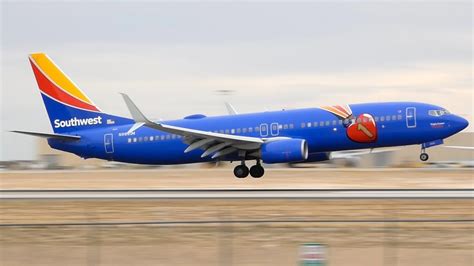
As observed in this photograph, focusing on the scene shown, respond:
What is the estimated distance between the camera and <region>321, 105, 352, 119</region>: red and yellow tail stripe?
144 ft

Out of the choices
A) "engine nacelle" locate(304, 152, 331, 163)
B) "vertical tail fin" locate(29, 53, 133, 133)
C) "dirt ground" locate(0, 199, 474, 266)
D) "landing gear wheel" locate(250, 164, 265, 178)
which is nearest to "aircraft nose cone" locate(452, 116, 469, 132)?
"engine nacelle" locate(304, 152, 331, 163)

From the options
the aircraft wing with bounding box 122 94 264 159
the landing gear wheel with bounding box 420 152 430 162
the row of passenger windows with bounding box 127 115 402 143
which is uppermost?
the row of passenger windows with bounding box 127 115 402 143

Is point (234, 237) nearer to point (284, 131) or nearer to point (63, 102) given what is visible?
point (284, 131)

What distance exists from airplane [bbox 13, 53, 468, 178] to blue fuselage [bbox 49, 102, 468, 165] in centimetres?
5

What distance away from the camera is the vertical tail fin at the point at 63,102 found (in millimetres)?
49500

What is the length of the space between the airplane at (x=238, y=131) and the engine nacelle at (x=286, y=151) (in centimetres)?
5

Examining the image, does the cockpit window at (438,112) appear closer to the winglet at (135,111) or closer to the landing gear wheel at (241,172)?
the landing gear wheel at (241,172)

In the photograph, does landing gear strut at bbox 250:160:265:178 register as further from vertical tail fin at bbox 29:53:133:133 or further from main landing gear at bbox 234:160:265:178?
vertical tail fin at bbox 29:53:133:133

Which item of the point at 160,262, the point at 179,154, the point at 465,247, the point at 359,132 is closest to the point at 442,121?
the point at 359,132

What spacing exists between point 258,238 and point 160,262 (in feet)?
13.0

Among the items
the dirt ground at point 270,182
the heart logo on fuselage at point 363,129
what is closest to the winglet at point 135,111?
the dirt ground at point 270,182

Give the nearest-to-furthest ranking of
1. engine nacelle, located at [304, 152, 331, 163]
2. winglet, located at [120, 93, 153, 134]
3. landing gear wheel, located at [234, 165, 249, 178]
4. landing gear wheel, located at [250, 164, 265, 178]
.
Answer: winglet, located at [120, 93, 153, 134], engine nacelle, located at [304, 152, 331, 163], landing gear wheel, located at [234, 165, 249, 178], landing gear wheel, located at [250, 164, 265, 178]

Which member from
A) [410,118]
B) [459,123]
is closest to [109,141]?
[410,118]

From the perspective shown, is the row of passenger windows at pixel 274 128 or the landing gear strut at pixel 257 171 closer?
the row of passenger windows at pixel 274 128
